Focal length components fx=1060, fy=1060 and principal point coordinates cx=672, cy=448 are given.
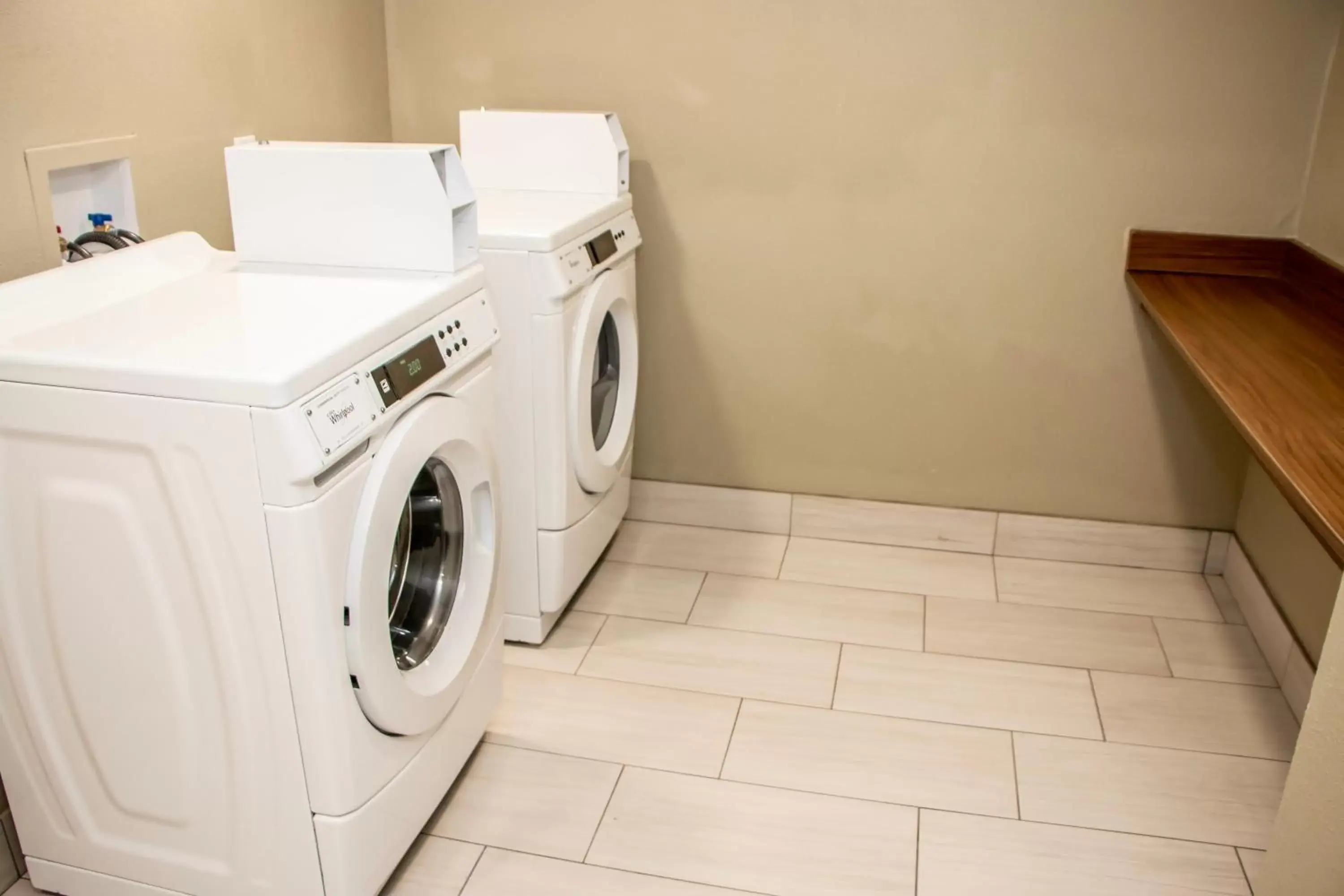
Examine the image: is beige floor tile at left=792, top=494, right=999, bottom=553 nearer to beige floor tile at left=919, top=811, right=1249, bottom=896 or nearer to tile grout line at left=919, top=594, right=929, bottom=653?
tile grout line at left=919, top=594, right=929, bottom=653

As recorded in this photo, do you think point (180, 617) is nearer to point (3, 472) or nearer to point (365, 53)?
point (3, 472)

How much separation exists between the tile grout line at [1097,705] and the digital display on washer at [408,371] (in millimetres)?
1443

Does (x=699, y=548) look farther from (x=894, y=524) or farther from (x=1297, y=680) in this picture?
(x=1297, y=680)

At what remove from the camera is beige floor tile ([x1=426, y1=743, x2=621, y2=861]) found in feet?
5.84

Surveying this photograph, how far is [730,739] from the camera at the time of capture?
203 cm

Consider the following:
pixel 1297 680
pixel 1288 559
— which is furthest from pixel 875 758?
pixel 1288 559

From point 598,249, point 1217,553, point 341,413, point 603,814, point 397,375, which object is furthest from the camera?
point 1217,553

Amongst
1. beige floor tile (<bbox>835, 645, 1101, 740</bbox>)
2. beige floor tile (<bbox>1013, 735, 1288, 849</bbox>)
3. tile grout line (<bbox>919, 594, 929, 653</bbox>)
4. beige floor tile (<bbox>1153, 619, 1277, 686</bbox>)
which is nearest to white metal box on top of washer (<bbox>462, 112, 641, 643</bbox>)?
beige floor tile (<bbox>835, 645, 1101, 740</bbox>)

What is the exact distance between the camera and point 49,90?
5.53ft

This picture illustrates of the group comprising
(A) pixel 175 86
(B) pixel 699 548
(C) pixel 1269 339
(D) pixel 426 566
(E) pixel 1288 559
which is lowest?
(B) pixel 699 548

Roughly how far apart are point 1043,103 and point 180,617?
208 cm

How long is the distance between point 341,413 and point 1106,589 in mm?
2000

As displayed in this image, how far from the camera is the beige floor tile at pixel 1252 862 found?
5.60 feet

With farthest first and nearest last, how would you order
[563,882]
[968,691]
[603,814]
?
[968,691] < [603,814] < [563,882]
